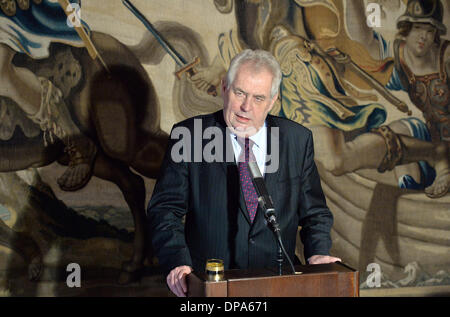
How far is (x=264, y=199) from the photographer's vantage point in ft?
6.45

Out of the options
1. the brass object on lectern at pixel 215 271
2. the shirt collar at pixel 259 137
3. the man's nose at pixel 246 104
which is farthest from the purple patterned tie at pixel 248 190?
the brass object on lectern at pixel 215 271

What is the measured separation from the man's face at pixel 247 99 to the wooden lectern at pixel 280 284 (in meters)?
0.95

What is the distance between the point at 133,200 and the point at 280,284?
97.2 inches

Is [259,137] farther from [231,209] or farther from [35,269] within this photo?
[35,269]

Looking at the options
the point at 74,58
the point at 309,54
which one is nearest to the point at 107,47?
the point at 74,58

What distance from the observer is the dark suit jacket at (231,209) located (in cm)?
265

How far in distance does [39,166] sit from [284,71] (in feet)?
7.25

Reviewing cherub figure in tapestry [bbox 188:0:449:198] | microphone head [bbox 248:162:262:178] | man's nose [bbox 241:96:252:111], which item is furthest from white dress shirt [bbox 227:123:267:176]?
cherub figure in tapestry [bbox 188:0:449:198]

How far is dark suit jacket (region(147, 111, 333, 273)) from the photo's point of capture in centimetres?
265

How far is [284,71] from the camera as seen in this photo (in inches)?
170

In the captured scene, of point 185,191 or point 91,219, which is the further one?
point 91,219

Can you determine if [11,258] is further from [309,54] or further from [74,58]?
[309,54]

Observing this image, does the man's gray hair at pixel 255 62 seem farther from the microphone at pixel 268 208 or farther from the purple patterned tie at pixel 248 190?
the microphone at pixel 268 208

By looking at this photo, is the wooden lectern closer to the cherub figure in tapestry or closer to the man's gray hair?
the man's gray hair
